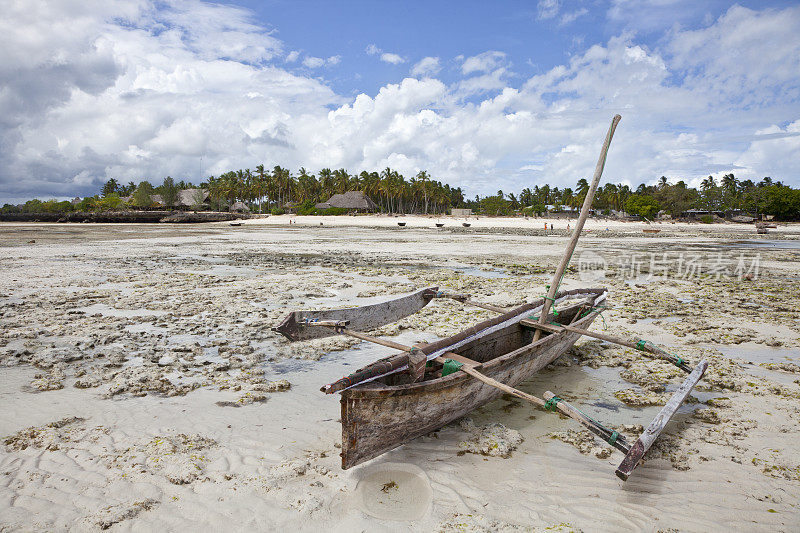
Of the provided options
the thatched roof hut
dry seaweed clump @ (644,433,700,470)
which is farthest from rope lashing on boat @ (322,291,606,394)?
the thatched roof hut

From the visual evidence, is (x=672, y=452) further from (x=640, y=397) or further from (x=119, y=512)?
(x=119, y=512)

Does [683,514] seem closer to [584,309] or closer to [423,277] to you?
[584,309]

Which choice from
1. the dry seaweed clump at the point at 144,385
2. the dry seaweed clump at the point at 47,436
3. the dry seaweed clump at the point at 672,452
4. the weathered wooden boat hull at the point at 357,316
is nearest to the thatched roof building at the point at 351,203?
the weathered wooden boat hull at the point at 357,316

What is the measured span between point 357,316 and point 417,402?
216 cm

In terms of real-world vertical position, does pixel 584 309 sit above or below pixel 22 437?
above

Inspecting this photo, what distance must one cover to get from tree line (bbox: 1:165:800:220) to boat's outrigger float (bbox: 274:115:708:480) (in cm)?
6941

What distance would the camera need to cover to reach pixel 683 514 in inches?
137

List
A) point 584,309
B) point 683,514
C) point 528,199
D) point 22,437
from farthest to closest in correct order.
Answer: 1. point 528,199
2. point 584,309
3. point 22,437
4. point 683,514

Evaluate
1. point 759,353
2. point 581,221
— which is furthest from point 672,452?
point 759,353

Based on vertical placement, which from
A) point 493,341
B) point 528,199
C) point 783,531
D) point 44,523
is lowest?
point 783,531

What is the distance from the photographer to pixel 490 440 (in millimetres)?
4402

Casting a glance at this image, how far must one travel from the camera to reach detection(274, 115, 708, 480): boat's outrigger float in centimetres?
357

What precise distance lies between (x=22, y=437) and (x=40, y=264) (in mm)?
14570

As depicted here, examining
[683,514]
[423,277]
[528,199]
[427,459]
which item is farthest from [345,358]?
[528,199]
